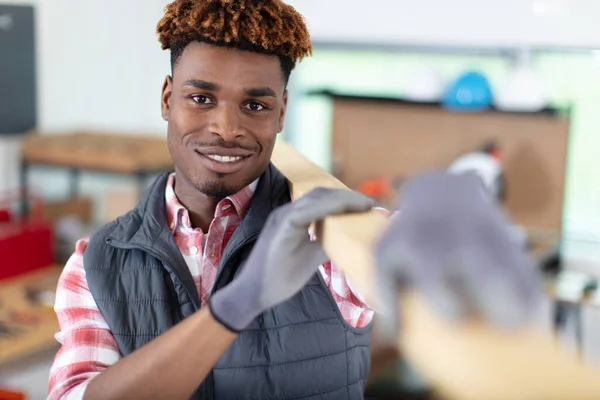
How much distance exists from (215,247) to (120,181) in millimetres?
3142

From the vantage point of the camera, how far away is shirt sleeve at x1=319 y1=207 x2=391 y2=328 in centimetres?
116

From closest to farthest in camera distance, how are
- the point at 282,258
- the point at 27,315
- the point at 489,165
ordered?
the point at 282,258 → the point at 27,315 → the point at 489,165

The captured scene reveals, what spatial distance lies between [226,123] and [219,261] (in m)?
0.22

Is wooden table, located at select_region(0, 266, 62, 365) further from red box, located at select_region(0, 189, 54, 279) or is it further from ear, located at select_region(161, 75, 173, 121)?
ear, located at select_region(161, 75, 173, 121)

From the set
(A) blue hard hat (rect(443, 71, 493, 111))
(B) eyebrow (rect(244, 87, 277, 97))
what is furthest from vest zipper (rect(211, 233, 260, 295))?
(A) blue hard hat (rect(443, 71, 493, 111))

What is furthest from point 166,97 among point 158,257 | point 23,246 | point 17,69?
point 17,69

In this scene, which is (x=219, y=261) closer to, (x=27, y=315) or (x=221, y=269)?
(x=221, y=269)

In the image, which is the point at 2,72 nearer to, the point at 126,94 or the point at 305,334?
the point at 126,94

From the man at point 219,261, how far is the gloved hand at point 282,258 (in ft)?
0.49

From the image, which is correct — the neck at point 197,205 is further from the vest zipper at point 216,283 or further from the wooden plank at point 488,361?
the wooden plank at point 488,361

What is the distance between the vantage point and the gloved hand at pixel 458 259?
54cm

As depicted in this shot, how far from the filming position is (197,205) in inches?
47.5

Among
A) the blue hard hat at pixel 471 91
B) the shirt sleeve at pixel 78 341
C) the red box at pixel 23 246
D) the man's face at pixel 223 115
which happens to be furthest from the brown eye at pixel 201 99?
the blue hard hat at pixel 471 91

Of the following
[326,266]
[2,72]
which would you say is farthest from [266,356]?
[2,72]
